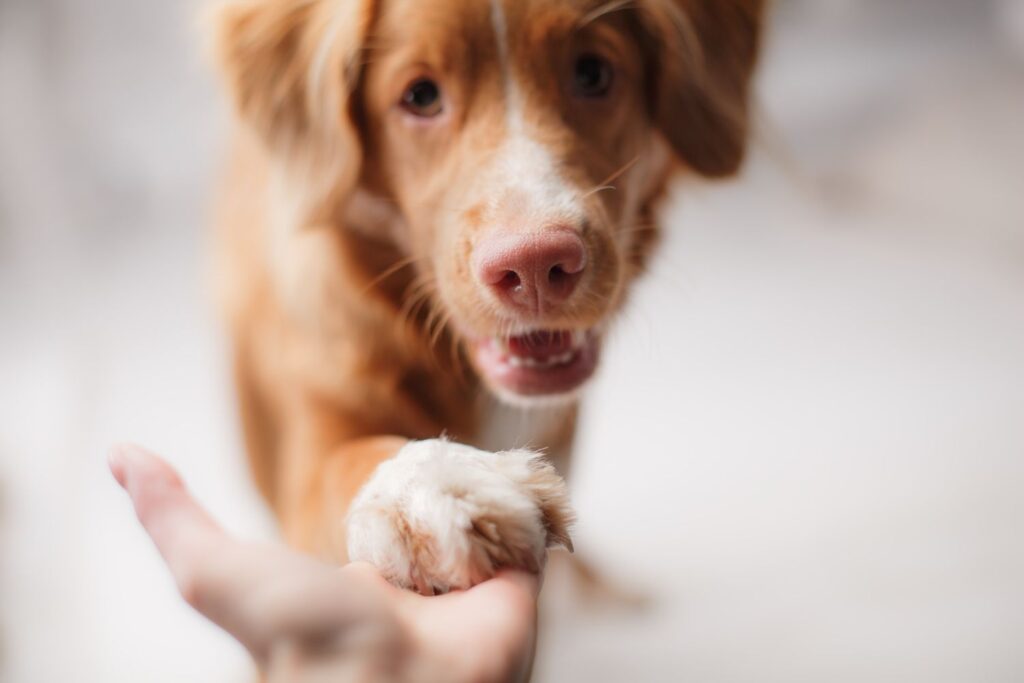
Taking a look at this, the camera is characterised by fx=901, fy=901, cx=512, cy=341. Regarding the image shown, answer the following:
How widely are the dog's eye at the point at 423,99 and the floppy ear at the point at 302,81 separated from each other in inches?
3.2

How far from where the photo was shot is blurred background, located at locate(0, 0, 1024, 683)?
4.99 feet

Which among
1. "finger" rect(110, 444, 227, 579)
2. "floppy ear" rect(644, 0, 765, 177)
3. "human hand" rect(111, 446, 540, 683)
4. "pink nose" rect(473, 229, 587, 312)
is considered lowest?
"human hand" rect(111, 446, 540, 683)

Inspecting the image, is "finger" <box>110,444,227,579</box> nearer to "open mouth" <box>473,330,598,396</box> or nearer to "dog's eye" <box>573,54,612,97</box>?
"open mouth" <box>473,330,598,396</box>

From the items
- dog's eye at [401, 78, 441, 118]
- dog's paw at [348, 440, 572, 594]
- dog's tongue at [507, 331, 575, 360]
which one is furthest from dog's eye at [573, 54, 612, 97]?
dog's paw at [348, 440, 572, 594]

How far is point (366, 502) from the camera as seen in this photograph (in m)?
0.74

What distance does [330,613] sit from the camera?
53 centimetres

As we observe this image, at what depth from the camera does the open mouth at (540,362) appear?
3.41 ft

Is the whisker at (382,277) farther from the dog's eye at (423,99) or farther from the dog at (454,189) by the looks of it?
the dog's eye at (423,99)

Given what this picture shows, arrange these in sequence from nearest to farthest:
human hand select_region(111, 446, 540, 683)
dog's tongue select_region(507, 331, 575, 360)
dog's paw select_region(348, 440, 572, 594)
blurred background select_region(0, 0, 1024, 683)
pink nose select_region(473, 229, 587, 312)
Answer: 1. human hand select_region(111, 446, 540, 683)
2. dog's paw select_region(348, 440, 572, 594)
3. pink nose select_region(473, 229, 587, 312)
4. dog's tongue select_region(507, 331, 575, 360)
5. blurred background select_region(0, 0, 1024, 683)

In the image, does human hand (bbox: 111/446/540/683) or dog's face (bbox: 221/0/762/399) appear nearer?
human hand (bbox: 111/446/540/683)

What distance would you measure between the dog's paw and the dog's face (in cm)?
23

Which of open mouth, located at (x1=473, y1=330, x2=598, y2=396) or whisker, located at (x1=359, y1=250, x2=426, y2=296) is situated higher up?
whisker, located at (x1=359, y1=250, x2=426, y2=296)

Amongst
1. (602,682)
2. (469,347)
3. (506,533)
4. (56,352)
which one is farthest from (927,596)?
(56,352)

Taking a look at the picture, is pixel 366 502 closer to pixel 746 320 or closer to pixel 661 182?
pixel 661 182
